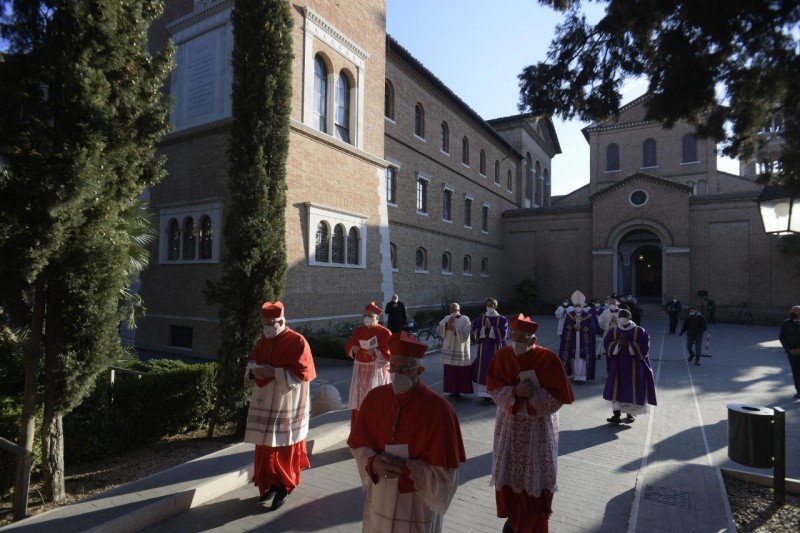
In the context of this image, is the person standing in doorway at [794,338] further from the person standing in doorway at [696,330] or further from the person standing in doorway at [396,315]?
the person standing in doorway at [396,315]

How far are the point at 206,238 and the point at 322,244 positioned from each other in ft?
11.9

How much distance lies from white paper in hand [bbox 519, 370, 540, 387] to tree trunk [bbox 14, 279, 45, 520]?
185 inches

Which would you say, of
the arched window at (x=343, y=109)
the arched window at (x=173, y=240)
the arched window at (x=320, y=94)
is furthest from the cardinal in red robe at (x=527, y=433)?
the arched window at (x=343, y=109)

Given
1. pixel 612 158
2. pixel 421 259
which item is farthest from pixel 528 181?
pixel 421 259

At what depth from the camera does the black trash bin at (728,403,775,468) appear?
5.23 meters

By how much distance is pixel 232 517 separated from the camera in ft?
15.6

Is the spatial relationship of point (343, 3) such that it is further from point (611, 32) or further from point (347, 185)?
point (611, 32)

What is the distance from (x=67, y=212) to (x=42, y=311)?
1.22 m

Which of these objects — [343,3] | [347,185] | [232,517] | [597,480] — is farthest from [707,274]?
[232,517]

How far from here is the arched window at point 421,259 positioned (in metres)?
25.1

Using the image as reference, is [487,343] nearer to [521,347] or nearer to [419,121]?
[521,347]

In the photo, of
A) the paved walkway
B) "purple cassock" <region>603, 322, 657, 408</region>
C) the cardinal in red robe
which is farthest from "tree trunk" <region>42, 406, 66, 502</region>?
"purple cassock" <region>603, 322, 657, 408</region>

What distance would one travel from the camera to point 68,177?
4.50 m

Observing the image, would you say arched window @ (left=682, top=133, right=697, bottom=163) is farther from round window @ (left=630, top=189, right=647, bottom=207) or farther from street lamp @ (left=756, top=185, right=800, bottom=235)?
street lamp @ (left=756, top=185, right=800, bottom=235)
